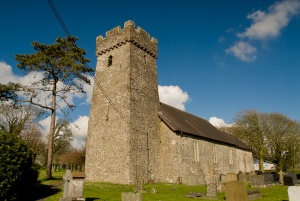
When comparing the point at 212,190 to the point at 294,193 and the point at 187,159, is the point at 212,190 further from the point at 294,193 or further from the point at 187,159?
the point at 187,159

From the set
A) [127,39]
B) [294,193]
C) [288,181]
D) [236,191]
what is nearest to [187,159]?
[288,181]

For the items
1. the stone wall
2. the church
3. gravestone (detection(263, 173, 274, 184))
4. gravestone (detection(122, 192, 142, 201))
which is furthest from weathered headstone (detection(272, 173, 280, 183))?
gravestone (detection(122, 192, 142, 201))

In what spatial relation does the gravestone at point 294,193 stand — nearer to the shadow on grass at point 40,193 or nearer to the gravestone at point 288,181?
the shadow on grass at point 40,193

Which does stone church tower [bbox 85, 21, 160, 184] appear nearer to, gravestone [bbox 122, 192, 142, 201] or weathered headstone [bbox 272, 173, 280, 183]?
gravestone [bbox 122, 192, 142, 201]

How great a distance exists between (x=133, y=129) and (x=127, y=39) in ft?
26.5

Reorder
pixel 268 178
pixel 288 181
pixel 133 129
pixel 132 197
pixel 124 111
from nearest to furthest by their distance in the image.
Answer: pixel 132 197 → pixel 288 181 → pixel 133 129 → pixel 124 111 → pixel 268 178

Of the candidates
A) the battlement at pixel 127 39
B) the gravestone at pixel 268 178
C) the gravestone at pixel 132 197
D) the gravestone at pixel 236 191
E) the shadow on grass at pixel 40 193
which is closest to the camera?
the gravestone at pixel 236 191

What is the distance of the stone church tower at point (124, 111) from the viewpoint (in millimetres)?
19438

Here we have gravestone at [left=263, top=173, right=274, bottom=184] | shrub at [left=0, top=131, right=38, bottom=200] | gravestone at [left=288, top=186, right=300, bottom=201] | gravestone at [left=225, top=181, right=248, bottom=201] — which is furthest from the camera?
gravestone at [left=263, top=173, right=274, bottom=184]

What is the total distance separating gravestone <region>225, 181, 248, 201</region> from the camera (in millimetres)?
8734

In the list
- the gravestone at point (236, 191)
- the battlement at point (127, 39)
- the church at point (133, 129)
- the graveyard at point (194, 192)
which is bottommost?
the graveyard at point (194, 192)

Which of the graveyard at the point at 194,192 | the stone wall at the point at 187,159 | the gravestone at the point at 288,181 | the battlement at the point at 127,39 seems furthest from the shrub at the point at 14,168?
the gravestone at the point at 288,181

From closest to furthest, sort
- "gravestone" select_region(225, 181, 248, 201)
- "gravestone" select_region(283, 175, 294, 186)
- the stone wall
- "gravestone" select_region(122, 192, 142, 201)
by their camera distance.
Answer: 1. "gravestone" select_region(225, 181, 248, 201)
2. "gravestone" select_region(122, 192, 142, 201)
3. "gravestone" select_region(283, 175, 294, 186)
4. the stone wall

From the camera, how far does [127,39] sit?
72.2ft
